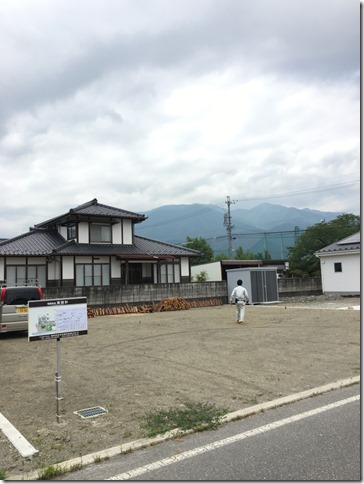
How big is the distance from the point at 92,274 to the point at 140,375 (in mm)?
20764

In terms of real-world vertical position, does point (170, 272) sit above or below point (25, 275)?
below

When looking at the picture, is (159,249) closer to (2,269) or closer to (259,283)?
(259,283)

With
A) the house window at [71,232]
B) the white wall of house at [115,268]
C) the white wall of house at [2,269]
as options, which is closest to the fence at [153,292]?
the white wall of house at [115,268]

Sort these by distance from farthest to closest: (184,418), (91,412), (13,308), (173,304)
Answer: (173,304)
(13,308)
(91,412)
(184,418)

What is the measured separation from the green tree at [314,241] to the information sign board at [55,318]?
40369mm

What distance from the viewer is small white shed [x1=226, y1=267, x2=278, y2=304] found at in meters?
25.5

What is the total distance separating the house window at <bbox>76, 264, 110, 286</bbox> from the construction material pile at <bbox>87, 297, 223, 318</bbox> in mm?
5177

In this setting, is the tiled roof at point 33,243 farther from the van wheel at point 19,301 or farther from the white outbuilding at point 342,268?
the white outbuilding at point 342,268

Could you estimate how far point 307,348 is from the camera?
30.8ft

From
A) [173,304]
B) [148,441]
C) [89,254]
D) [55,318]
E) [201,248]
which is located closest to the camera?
[148,441]

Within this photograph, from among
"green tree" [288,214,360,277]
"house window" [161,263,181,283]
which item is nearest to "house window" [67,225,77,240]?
"house window" [161,263,181,283]

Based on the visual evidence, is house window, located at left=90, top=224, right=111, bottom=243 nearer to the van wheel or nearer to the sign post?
the van wheel

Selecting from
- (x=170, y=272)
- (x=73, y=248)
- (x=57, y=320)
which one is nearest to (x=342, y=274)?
(x=170, y=272)

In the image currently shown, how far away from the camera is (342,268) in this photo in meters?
28.3
